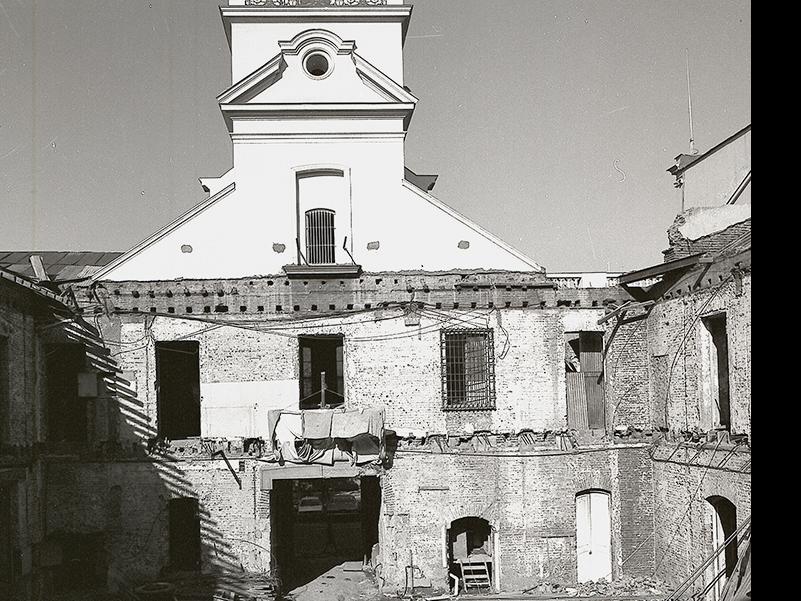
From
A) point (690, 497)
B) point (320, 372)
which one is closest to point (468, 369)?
point (320, 372)

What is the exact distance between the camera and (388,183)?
72.4ft

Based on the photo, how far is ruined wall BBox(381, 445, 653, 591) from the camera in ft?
65.2

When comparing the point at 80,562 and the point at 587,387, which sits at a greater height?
the point at 587,387

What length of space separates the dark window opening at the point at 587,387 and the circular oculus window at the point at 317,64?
10.6 metres

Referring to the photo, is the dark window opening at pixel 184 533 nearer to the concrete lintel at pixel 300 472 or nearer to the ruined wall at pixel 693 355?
the concrete lintel at pixel 300 472

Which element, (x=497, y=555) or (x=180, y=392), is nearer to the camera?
(x=497, y=555)

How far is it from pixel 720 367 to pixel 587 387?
4.04 metres

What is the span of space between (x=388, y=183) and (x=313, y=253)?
9.72 feet

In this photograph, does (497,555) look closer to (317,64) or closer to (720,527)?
(720,527)

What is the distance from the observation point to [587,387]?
827 inches

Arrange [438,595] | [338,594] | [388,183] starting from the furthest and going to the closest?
[388,183]
[338,594]
[438,595]

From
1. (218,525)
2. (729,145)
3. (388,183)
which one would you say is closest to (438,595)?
(218,525)

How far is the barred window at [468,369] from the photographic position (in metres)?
20.4

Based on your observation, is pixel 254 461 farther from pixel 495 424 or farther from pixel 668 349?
pixel 668 349
